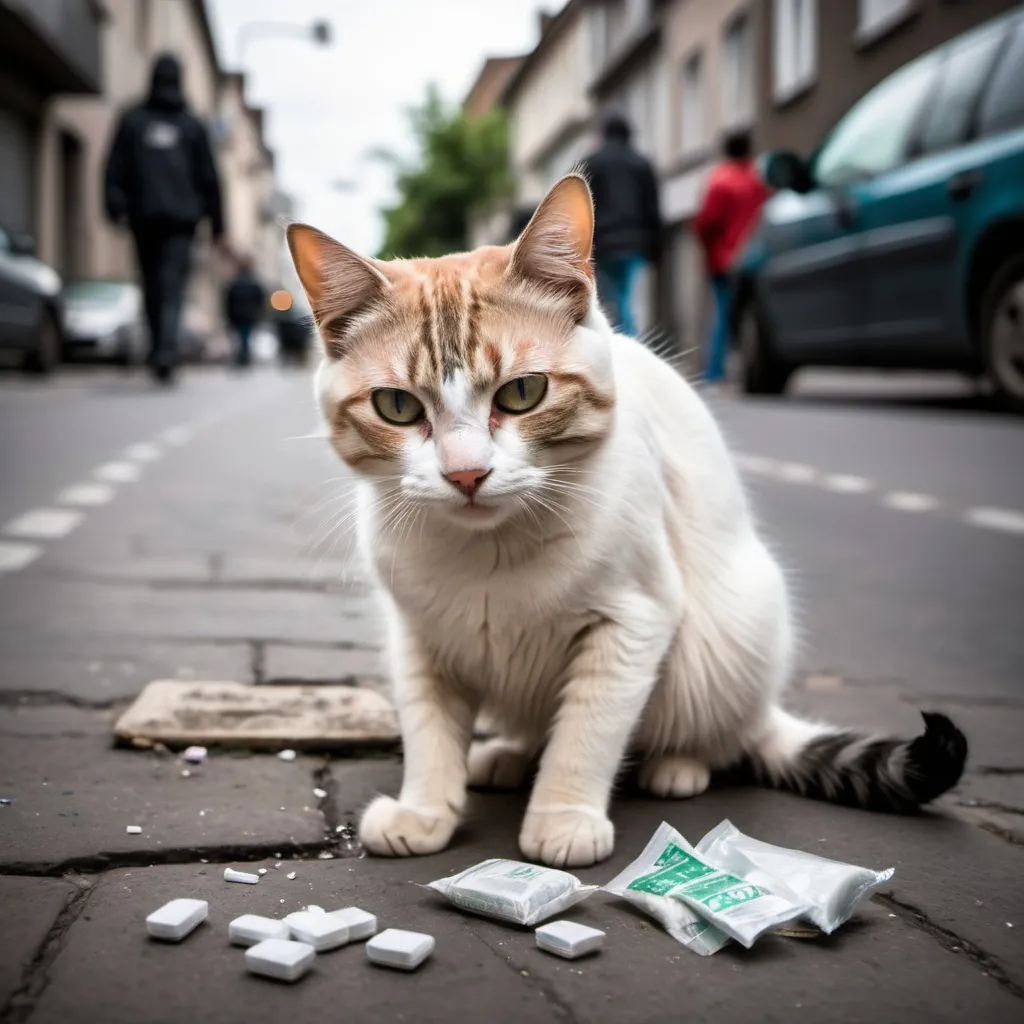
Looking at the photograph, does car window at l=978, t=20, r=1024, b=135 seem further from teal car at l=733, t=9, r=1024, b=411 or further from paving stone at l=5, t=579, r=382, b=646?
paving stone at l=5, t=579, r=382, b=646

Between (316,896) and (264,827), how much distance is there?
272mm

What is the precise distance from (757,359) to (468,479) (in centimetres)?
823

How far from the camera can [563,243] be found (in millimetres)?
1850

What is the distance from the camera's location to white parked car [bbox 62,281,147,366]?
1623cm

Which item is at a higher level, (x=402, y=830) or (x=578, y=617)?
(x=578, y=617)

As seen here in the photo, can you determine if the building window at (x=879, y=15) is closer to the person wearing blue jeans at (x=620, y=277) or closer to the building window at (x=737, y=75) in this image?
the building window at (x=737, y=75)

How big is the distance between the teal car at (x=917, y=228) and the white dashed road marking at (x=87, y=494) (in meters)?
4.33

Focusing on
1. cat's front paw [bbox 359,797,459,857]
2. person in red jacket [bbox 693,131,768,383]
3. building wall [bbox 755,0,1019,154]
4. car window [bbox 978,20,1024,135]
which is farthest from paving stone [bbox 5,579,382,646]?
building wall [bbox 755,0,1019,154]

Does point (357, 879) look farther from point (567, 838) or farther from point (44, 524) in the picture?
point (44, 524)

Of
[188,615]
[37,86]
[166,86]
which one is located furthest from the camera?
[37,86]

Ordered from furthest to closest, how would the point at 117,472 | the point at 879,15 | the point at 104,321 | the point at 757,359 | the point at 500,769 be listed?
the point at 104,321
the point at 879,15
the point at 757,359
the point at 117,472
the point at 500,769

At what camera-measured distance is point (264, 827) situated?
1.89 metres

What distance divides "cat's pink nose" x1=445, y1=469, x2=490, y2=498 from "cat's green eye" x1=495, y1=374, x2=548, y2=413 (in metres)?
0.12

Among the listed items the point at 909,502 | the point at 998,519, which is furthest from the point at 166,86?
the point at 998,519
